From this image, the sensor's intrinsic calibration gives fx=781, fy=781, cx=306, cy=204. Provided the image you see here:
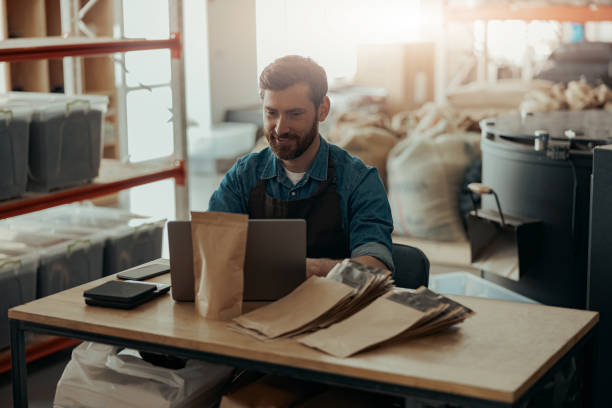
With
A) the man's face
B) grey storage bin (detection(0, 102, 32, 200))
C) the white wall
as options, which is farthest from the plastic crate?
the white wall

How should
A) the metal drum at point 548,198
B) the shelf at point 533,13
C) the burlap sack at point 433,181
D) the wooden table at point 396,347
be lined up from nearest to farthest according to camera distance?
the wooden table at point 396,347 < the metal drum at point 548,198 < the burlap sack at point 433,181 < the shelf at point 533,13

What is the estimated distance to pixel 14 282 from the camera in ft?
11.0

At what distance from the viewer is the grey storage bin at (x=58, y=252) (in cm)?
350

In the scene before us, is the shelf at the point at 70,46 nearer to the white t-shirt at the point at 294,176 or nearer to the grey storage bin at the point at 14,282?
the grey storage bin at the point at 14,282

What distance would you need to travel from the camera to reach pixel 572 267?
342 centimetres

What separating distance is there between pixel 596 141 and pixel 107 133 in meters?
4.02

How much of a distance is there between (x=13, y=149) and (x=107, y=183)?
51cm

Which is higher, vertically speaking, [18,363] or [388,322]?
[388,322]

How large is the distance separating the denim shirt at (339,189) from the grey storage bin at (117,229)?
142cm

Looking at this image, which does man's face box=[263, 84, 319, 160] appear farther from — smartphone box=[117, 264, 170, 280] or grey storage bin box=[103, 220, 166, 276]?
grey storage bin box=[103, 220, 166, 276]

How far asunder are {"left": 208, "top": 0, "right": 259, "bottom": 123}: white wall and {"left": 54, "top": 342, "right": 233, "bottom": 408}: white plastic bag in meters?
6.59

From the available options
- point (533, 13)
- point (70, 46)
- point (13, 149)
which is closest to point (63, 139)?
point (13, 149)

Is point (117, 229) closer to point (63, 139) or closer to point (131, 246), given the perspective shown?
point (131, 246)

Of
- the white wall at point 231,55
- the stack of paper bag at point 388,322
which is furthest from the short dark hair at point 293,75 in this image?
the white wall at point 231,55
